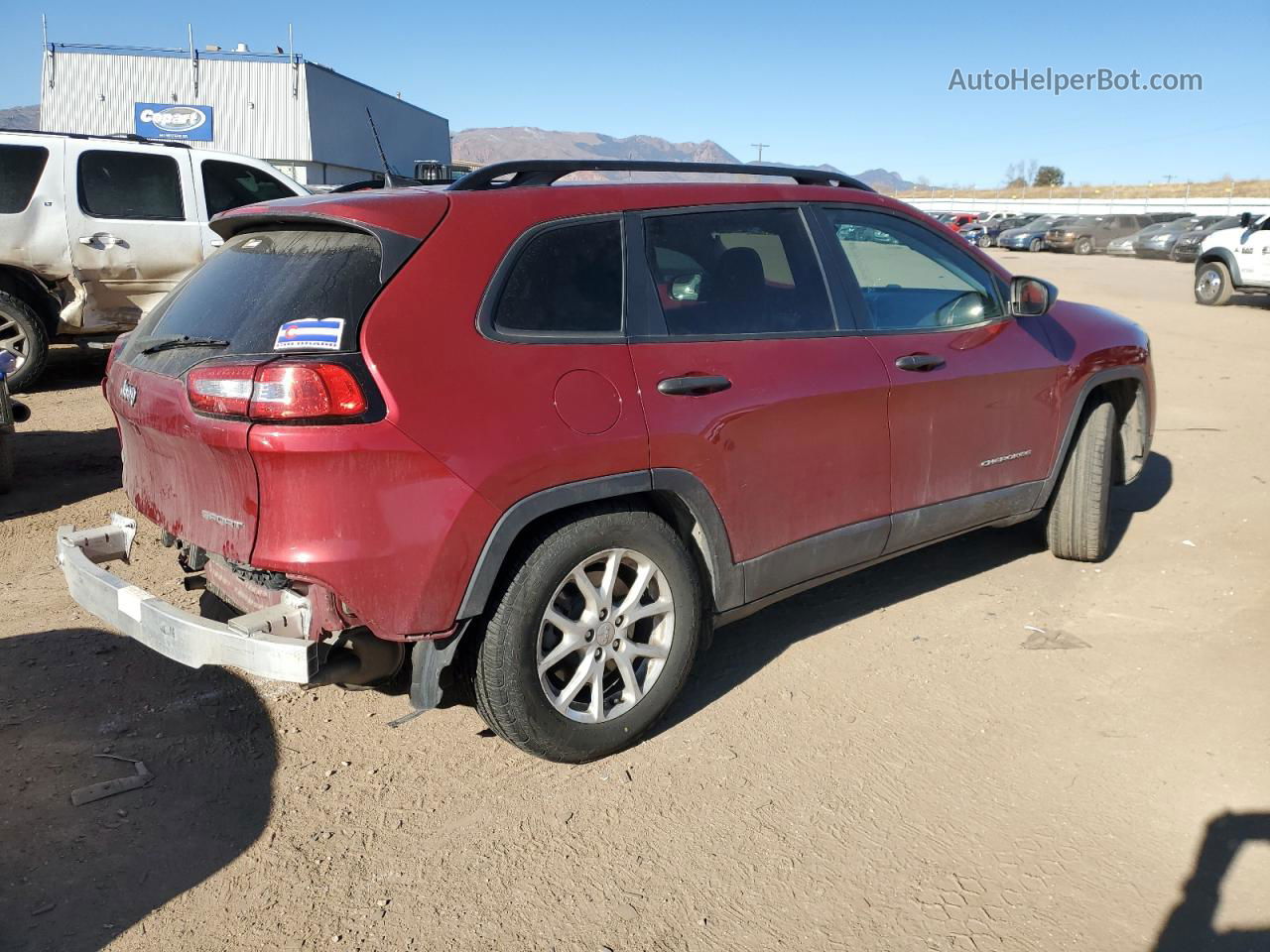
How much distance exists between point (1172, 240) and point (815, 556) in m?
34.9

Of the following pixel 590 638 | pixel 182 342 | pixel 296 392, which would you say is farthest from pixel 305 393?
pixel 590 638

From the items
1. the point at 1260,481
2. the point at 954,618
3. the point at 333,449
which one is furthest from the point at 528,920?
the point at 1260,481

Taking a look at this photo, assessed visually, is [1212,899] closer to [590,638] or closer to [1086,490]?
[590,638]

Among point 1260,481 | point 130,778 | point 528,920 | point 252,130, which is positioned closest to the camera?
point 528,920

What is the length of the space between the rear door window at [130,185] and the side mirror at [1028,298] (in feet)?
24.6

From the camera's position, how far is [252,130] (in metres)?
35.3

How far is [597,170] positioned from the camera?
3588 mm

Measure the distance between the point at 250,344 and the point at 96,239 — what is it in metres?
7.03

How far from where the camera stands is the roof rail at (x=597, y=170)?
132 inches

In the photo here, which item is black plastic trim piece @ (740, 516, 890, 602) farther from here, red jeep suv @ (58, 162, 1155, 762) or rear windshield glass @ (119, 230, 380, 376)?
rear windshield glass @ (119, 230, 380, 376)

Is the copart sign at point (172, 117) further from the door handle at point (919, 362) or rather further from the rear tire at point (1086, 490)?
the door handle at point (919, 362)

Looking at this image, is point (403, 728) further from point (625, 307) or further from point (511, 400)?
point (625, 307)

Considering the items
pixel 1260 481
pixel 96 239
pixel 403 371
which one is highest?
pixel 96 239

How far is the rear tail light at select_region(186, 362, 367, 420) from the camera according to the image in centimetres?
272
